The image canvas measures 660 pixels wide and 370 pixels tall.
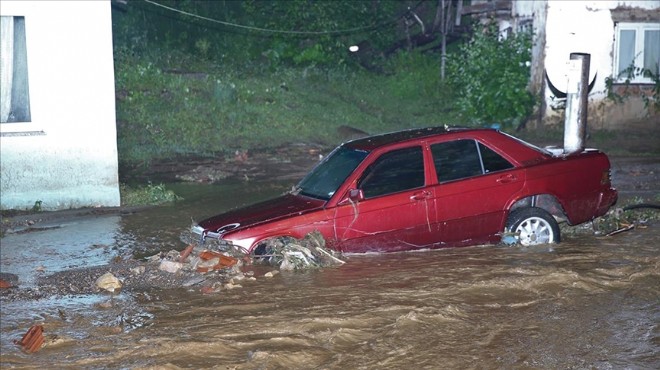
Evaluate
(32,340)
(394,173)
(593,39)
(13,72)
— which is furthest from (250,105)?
(32,340)

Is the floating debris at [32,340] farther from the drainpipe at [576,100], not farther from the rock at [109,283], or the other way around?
the drainpipe at [576,100]

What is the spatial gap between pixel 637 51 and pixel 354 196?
12.8 metres

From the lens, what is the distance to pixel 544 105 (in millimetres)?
19781

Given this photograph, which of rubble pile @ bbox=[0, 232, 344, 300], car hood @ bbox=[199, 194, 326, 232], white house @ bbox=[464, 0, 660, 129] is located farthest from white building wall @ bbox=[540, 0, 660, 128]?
rubble pile @ bbox=[0, 232, 344, 300]

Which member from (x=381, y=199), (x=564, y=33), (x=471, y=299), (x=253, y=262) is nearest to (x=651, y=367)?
(x=471, y=299)

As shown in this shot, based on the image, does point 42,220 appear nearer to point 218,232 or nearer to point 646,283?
point 218,232

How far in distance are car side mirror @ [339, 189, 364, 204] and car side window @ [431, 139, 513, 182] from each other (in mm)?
914

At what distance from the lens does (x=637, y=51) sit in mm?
19453

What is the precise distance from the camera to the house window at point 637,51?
19.4 m

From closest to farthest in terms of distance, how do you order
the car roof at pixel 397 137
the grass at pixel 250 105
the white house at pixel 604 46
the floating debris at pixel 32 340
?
the floating debris at pixel 32 340
the car roof at pixel 397 137
the grass at pixel 250 105
the white house at pixel 604 46

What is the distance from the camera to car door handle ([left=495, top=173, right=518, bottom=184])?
9.43 m

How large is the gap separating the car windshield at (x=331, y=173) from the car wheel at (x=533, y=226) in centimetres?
178

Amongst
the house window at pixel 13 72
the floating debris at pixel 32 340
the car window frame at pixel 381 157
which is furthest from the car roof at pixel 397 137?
the house window at pixel 13 72

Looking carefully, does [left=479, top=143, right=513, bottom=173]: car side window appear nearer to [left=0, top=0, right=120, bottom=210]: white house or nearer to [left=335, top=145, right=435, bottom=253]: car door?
[left=335, top=145, right=435, bottom=253]: car door
